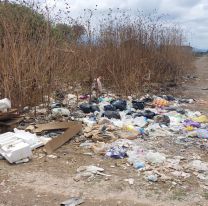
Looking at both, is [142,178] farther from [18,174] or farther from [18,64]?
[18,64]

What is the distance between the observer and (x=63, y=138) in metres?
4.68

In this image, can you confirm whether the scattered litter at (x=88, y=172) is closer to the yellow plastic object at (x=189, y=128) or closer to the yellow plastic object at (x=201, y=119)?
the yellow plastic object at (x=189, y=128)

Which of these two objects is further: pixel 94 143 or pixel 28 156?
pixel 94 143

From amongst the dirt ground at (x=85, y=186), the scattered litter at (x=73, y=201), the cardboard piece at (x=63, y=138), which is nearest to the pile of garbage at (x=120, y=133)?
the cardboard piece at (x=63, y=138)

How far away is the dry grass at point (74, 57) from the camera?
222 inches

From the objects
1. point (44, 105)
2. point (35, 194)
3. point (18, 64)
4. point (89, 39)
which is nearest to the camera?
point (35, 194)

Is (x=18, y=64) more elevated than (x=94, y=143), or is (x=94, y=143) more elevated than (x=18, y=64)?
(x=18, y=64)

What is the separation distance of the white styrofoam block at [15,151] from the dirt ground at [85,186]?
0.08m

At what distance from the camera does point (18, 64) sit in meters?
5.55

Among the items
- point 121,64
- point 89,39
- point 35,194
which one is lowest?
point 35,194

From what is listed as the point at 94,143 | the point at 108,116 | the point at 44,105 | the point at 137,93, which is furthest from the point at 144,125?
the point at 137,93

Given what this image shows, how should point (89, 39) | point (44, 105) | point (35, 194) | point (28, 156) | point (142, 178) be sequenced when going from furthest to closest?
point (89, 39)
point (44, 105)
point (28, 156)
point (142, 178)
point (35, 194)

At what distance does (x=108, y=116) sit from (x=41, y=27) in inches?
76.3

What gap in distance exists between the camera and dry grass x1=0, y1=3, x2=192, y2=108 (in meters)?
5.64
